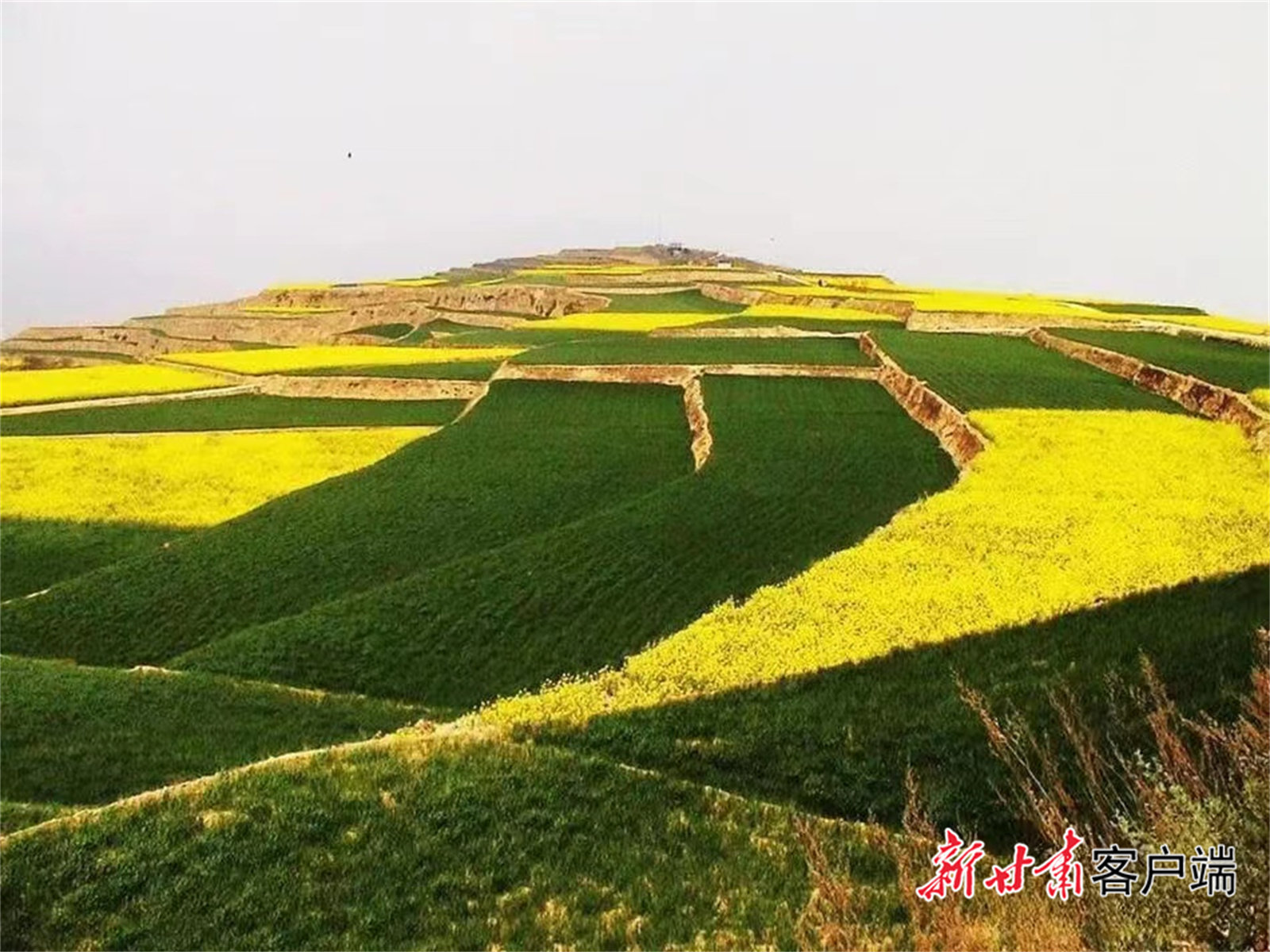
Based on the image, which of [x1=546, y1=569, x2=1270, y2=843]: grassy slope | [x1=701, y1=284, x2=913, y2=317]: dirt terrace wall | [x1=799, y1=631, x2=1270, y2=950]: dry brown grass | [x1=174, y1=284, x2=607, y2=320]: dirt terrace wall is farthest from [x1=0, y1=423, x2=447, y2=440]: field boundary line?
[x1=174, y1=284, x2=607, y2=320]: dirt terrace wall

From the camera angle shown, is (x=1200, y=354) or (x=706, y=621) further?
(x=1200, y=354)

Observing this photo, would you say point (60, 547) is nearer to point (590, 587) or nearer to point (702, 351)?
point (590, 587)

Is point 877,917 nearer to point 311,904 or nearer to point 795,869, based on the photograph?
point 795,869

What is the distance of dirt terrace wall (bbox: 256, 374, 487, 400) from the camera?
35.3 meters

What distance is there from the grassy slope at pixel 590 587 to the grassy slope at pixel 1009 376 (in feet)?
14.9

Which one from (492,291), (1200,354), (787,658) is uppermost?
(492,291)

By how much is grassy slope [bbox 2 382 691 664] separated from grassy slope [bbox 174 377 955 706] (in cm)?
165

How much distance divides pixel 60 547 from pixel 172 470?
19.5 feet

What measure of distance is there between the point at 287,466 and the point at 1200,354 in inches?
1140

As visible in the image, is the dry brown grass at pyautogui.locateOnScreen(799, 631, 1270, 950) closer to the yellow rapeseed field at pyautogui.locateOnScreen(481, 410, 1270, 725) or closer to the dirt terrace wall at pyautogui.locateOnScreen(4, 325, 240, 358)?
the yellow rapeseed field at pyautogui.locateOnScreen(481, 410, 1270, 725)

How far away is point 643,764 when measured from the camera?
888cm

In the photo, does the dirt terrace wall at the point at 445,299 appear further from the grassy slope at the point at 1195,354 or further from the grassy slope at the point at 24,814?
the grassy slope at the point at 24,814

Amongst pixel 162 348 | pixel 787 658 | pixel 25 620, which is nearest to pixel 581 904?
pixel 787 658

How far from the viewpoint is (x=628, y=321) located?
49.0m
